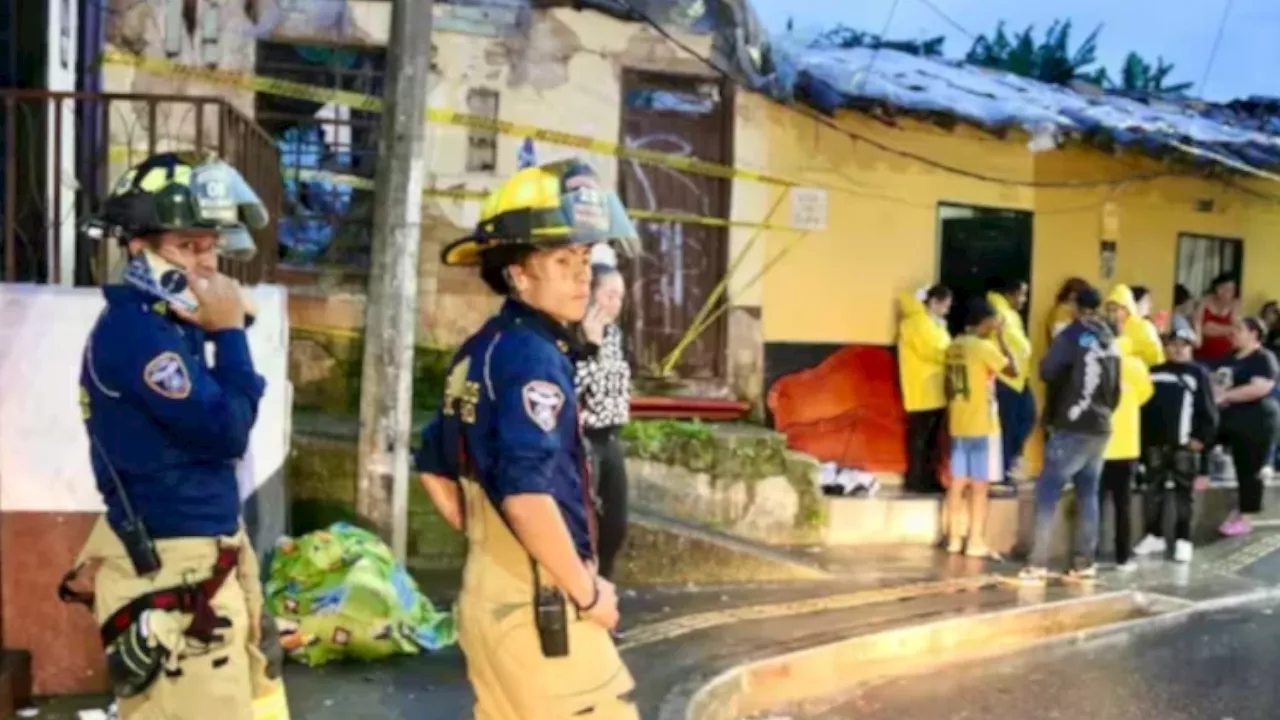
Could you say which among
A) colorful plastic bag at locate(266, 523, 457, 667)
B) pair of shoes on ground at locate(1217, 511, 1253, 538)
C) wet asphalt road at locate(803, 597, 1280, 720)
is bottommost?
wet asphalt road at locate(803, 597, 1280, 720)

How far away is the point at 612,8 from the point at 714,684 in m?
5.42

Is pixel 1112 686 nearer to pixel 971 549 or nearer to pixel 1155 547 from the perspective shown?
pixel 971 549

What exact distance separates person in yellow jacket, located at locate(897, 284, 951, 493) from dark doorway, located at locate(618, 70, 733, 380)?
4.76ft

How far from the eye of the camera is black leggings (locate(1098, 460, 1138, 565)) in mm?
9586

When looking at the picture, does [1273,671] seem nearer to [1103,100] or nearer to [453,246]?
[453,246]

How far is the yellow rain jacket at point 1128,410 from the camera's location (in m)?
9.44

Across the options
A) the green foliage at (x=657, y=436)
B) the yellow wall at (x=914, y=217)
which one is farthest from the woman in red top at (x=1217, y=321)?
the green foliage at (x=657, y=436)

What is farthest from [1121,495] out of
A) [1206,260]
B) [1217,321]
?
[1206,260]

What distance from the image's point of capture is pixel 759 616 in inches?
302

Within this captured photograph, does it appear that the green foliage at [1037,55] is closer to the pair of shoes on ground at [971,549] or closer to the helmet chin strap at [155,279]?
the pair of shoes on ground at [971,549]

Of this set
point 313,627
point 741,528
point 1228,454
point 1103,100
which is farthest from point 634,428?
point 1103,100

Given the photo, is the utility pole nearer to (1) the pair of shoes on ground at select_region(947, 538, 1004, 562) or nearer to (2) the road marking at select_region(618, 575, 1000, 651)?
(2) the road marking at select_region(618, 575, 1000, 651)

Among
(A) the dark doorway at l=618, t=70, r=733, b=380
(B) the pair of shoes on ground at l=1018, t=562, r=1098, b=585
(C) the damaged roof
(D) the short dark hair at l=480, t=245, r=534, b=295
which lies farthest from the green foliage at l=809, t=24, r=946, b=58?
(D) the short dark hair at l=480, t=245, r=534, b=295

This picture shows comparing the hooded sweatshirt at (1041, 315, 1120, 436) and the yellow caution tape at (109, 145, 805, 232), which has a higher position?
the yellow caution tape at (109, 145, 805, 232)
